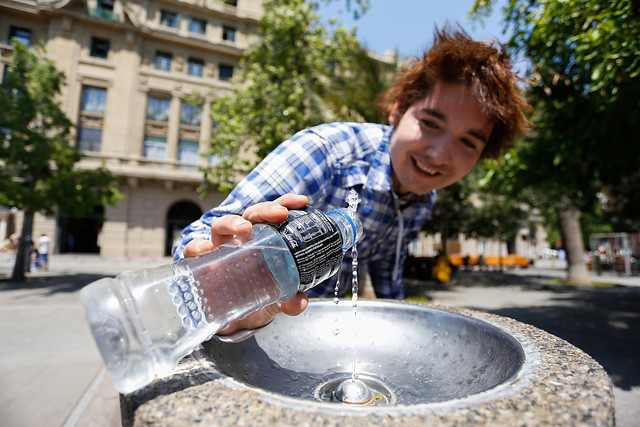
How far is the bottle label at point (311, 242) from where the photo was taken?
0.92 metres

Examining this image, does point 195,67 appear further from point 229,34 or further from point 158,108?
point 158,108

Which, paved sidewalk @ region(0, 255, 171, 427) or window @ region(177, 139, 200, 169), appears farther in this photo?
window @ region(177, 139, 200, 169)

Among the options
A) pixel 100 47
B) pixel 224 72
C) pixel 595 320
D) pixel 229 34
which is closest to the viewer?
pixel 595 320

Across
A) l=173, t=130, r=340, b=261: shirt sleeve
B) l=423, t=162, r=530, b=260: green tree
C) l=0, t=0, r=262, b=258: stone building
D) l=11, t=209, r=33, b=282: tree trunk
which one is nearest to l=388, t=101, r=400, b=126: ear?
l=173, t=130, r=340, b=261: shirt sleeve

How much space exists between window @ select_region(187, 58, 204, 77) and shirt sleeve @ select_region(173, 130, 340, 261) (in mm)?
23964

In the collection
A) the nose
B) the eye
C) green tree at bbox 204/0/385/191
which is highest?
green tree at bbox 204/0/385/191

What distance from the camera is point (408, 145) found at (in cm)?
164

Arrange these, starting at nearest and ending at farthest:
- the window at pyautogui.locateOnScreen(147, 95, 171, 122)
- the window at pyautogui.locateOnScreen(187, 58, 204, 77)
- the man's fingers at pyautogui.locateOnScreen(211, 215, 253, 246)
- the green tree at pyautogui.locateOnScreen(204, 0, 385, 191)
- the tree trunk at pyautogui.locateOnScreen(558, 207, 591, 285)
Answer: the man's fingers at pyautogui.locateOnScreen(211, 215, 253, 246) < the green tree at pyautogui.locateOnScreen(204, 0, 385, 191) < the tree trunk at pyautogui.locateOnScreen(558, 207, 591, 285) < the window at pyautogui.locateOnScreen(147, 95, 171, 122) < the window at pyautogui.locateOnScreen(187, 58, 204, 77)

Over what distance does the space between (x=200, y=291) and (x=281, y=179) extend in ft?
1.96

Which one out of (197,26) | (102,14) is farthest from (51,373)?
(102,14)

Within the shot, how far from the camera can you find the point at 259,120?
27.9 ft

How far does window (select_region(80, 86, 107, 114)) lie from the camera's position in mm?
20234

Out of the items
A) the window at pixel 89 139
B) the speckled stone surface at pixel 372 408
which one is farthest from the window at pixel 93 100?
the speckled stone surface at pixel 372 408

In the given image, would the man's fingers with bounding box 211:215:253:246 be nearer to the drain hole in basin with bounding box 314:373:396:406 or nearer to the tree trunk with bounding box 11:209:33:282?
the drain hole in basin with bounding box 314:373:396:406
